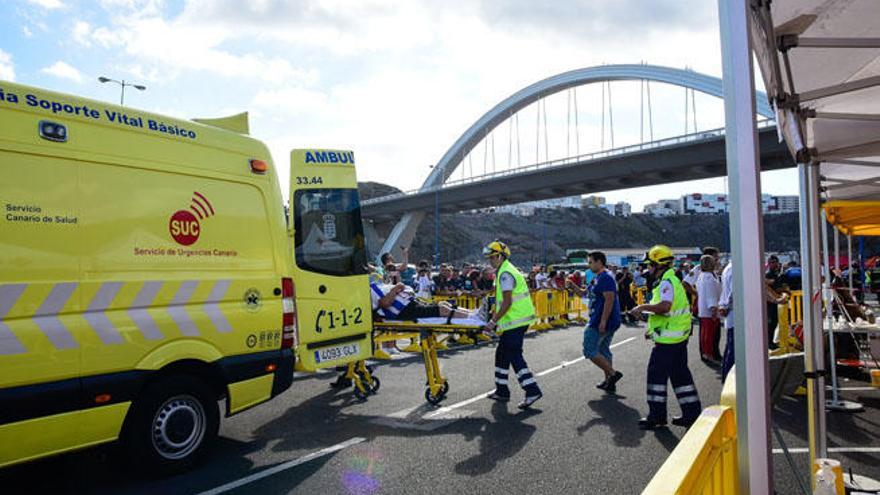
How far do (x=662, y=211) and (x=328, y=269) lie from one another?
143 metres

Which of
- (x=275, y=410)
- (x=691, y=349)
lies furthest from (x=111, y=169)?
(x=691, y=349)

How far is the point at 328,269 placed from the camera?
658 cm

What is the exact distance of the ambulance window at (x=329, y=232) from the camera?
6.48 m

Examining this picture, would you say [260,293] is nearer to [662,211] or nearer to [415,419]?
[415,419]

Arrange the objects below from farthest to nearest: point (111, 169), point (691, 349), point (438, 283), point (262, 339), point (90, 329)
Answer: point (438, 283) < point (691, 349) < point (262, 339) < point (111, 169) < point (90, 329)

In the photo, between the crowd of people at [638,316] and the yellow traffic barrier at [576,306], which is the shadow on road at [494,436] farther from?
the yellow traffic barrier at [576,306]

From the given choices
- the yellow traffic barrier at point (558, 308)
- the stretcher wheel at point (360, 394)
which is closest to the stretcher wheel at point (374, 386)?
the stretcher wheel at point (360, 394)

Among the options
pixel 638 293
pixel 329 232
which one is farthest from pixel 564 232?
pixel 329 232

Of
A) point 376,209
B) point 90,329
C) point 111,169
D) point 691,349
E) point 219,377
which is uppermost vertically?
point 376,209

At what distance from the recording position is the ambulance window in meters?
6.48

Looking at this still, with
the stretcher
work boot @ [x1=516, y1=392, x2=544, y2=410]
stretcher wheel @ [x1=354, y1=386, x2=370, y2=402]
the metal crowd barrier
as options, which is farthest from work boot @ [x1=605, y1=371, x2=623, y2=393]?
the metal crowd barrier

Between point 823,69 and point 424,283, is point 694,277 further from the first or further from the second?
point 823,69

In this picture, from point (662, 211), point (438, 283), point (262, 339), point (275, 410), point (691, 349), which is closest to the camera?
point (262, 339)

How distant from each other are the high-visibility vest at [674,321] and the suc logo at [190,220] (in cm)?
442
